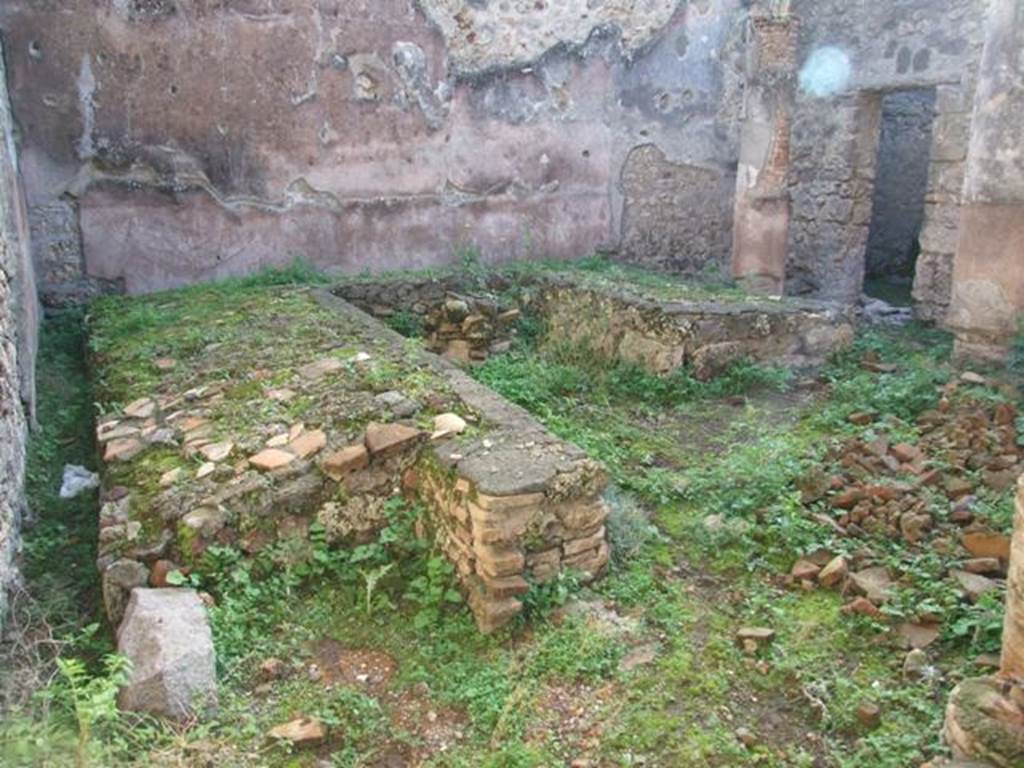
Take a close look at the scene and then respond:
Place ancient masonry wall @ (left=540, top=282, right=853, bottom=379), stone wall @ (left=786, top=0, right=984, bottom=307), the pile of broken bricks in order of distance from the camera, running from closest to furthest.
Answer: the pile of broken bricks, ancient masonry wall @ (left=540, top=282, right=853, bottom=379), stone wall @ (left=786, top=0, right=984, bottom=307)

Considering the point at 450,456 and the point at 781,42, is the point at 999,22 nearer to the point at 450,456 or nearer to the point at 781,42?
the point at 781,42

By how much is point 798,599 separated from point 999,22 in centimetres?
426

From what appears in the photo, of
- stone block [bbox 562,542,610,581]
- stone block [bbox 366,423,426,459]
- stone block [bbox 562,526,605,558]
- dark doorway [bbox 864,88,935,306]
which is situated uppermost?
dark doorway [bbox 864,88,935,306]

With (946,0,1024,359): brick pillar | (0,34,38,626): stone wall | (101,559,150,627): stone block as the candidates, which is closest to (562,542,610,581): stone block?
(101,559,150,627): stone block

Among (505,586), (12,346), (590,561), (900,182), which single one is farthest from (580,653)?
(900,182)

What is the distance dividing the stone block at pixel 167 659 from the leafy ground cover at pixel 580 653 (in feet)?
0.22

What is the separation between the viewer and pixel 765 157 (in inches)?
309

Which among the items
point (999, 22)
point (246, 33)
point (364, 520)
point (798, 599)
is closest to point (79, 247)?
point (246, 33)

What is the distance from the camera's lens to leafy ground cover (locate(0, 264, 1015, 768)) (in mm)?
2592

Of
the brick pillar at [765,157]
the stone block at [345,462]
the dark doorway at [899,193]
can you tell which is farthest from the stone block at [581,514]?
the dark doorway at [899,193]

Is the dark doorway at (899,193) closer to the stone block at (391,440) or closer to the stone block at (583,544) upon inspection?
the stone block at (583,544)

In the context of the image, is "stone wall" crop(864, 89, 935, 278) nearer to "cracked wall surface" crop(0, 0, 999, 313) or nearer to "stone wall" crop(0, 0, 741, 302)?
"cracked wall surface" crop(0, 0, 999, 313)

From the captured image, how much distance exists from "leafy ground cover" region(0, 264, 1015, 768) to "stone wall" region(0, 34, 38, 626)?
0.22m

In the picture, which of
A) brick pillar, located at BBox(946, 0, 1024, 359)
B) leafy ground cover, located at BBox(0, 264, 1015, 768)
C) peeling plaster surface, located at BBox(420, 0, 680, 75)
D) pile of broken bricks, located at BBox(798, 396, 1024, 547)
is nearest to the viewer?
leafy ground cover, located at BBox(0, 264, 1015, 768)
